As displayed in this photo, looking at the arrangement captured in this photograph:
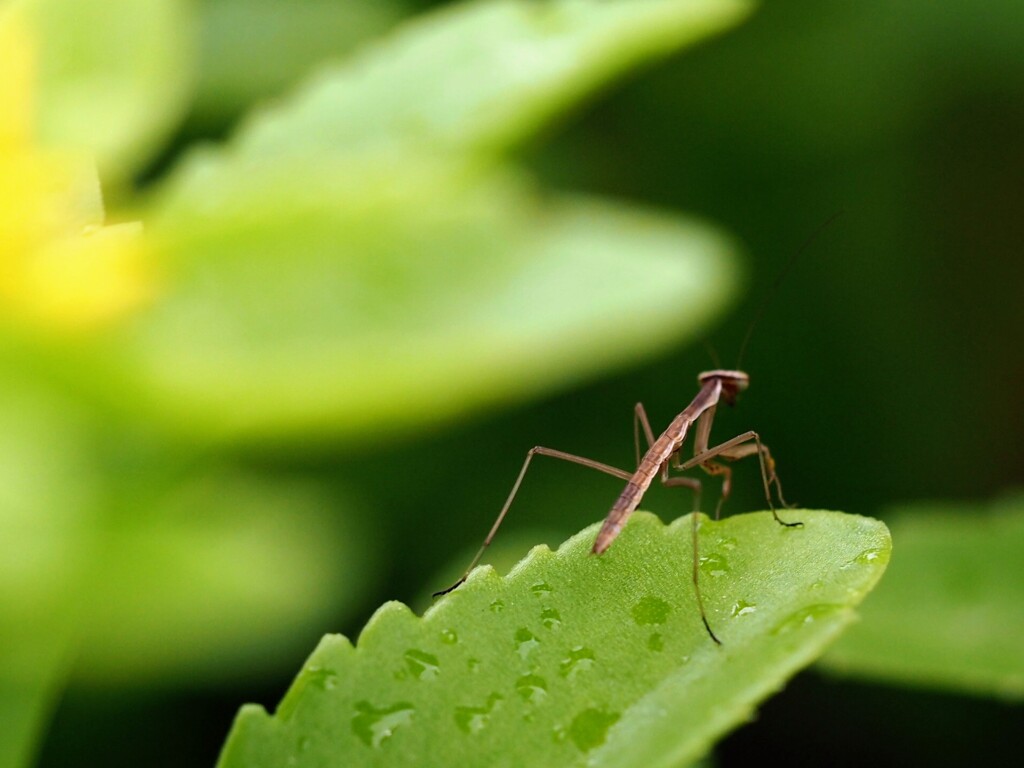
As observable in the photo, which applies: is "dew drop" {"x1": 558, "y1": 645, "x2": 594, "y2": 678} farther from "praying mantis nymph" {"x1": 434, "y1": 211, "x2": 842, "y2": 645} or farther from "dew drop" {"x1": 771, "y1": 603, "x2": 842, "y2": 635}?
"praying mantis nymph" {"x1": 434, "y1": 211, "x2": 842, "y2": 645}

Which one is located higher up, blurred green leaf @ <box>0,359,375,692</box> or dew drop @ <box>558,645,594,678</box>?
blurred green leaf @ <box>0,359,375,692</box>

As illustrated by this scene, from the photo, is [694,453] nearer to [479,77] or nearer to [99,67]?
[479,77]

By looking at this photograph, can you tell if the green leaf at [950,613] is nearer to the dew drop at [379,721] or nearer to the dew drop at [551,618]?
the dew drop at [551,618]

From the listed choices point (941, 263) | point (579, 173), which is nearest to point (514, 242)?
point (579, 173)

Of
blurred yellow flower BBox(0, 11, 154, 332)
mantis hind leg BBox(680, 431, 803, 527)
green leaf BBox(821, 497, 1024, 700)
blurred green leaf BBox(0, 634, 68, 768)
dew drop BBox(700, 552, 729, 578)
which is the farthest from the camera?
mantis hind leg BBox(680, 431, 803, 527)

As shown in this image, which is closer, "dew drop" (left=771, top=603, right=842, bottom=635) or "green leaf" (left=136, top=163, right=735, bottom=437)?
"green leaf" (left=136, top=163, right=735, bottom=437)

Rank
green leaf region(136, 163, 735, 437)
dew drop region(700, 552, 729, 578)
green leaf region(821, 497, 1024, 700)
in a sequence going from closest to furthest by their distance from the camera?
1. green leaf region(136, 163, 735, 437)
2. dew drop region(700, 552, 729, 578)
3. green leaf region(821, 497, 1024, 700)

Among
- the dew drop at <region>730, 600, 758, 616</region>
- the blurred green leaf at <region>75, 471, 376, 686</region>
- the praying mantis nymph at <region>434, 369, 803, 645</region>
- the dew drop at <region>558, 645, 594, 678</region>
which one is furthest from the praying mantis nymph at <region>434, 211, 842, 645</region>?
the blurred green leaf at <region>75, 471, 376, 686</region>
